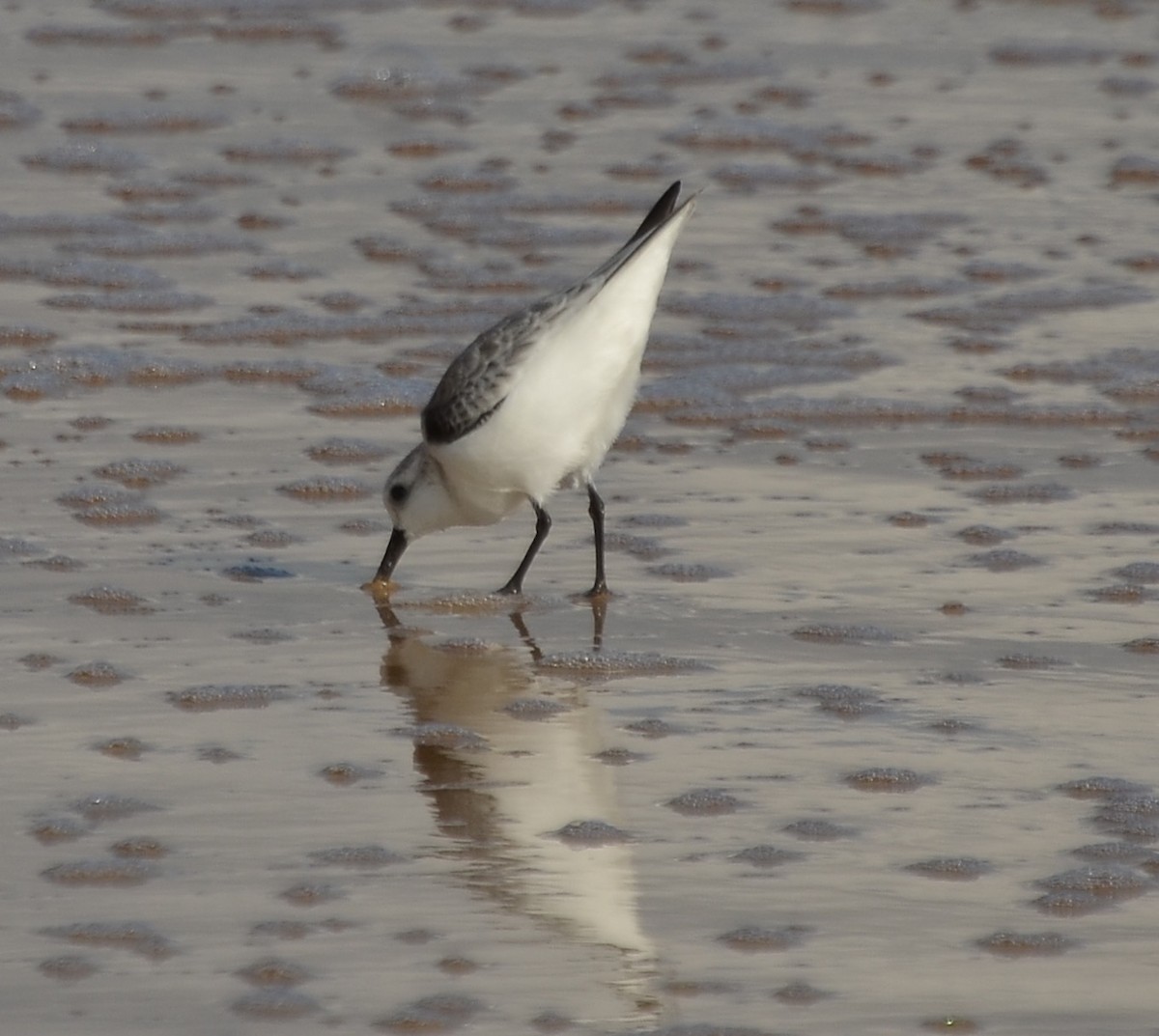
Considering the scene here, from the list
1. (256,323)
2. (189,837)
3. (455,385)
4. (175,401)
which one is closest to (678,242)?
(256,323)

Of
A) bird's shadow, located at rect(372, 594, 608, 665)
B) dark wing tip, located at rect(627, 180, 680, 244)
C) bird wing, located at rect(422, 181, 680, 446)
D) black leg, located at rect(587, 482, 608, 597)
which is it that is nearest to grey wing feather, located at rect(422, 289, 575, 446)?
bird wing, located at rect(422, 181, 680, 446)

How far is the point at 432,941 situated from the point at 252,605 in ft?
6.84

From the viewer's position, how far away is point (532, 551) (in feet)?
21.4

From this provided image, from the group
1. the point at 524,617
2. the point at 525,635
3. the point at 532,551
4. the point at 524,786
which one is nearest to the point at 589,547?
the point at 532,551

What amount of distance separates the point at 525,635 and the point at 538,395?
0.66 m

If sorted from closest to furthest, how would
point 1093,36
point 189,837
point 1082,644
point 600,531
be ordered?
1. point 189,837
2. point 1082,644
3. point 600,531
4. point 1093,36

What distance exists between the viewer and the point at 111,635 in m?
5.96

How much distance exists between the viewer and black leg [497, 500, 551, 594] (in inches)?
252

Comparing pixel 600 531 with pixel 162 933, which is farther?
pixel 600 531

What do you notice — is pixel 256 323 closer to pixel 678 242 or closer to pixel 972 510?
pixel 678 242

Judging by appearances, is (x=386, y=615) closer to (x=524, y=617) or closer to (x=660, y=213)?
(x=524, y=617)

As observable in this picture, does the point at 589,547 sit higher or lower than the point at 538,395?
lower

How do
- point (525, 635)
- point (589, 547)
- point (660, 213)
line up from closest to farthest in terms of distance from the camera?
point (525, 635) < point (660, 213) < point (589, 547)

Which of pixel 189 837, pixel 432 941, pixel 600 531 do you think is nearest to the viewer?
pixel 432 941
